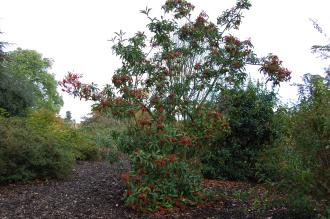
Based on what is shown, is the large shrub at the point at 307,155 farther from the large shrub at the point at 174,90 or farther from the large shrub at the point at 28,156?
the large shrub at the point at 28,156

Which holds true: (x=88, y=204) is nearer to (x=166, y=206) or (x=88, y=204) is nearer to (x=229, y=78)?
(x=166, y=206)

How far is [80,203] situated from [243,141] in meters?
4.14

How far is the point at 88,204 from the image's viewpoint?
6.28m

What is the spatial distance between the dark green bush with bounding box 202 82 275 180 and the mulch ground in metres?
0.94

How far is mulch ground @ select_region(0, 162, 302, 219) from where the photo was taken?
5.85 metres

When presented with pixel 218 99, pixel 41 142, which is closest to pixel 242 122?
pixel 218 99

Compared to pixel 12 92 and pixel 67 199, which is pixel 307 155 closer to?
pixel 67 199

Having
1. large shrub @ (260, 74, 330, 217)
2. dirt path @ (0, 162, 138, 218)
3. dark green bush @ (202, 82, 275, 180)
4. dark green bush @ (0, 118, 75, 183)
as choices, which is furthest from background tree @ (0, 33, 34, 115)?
large shrub @ (260, 74, 330, 217)

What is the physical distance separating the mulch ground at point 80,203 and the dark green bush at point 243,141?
0.94 m

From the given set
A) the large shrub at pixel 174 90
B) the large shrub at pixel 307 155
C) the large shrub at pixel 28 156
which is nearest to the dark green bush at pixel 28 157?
the large shrub at pixel 28 156

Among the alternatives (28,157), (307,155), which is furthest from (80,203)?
(307,155)

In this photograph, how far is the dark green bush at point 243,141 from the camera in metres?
9.12

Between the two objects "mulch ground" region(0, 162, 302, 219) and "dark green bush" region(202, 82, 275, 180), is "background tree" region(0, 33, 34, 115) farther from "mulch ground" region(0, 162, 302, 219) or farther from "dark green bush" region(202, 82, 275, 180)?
"dark green bush" region(202, 82, 275, 180)

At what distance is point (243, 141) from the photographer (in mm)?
9289
